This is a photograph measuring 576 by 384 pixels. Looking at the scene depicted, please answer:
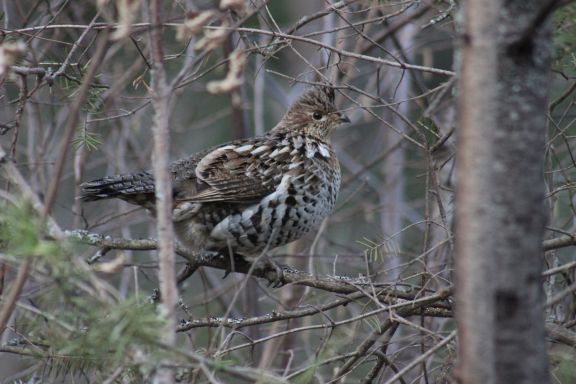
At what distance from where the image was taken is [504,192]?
2025 mm

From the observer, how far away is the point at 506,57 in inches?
80.4

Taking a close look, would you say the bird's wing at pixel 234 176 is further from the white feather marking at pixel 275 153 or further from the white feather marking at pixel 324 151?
the white feather marking at pixel 324 151

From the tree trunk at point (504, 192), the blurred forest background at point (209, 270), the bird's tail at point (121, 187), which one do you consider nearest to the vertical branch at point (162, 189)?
the blurred forest background at point (209, 270)

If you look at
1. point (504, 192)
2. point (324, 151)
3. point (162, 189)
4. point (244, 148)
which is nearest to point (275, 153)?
point (244, 148)

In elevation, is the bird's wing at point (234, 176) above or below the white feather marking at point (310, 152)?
below

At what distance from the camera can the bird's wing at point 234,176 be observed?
5074 mm

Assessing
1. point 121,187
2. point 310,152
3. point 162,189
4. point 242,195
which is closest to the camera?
point 162,189

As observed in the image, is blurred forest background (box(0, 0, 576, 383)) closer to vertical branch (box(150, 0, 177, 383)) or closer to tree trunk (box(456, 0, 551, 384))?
vertical branch (box(150, 0, 177, 383))

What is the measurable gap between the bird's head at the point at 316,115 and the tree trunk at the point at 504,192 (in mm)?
3692

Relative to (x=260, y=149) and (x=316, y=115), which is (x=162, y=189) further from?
(x=316, y=115)

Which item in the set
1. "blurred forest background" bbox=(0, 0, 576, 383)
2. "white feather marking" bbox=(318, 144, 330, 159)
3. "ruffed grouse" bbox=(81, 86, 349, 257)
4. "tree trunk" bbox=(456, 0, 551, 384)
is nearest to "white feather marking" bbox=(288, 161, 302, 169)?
"ruffed grouse" bbox=(81, 86, 349, 257)

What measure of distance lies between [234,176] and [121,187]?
707 mm

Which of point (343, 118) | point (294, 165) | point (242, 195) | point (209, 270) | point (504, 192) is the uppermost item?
point (343, 118)

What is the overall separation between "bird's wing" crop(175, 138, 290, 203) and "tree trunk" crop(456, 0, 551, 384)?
3105 millimetres
